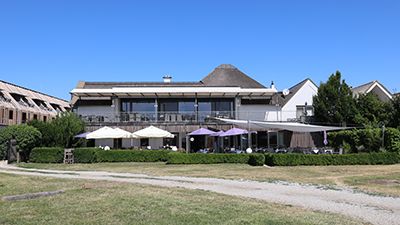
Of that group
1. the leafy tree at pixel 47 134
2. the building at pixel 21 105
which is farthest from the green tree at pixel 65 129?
the building at pixel 21 105

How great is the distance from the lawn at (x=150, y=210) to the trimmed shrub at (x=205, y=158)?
1479cm

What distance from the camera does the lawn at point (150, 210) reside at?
8805mm

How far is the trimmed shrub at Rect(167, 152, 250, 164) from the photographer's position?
2823cm

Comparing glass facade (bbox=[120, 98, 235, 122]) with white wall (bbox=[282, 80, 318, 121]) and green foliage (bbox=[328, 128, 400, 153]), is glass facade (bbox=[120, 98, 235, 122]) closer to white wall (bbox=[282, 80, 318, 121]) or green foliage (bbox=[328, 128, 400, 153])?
white wall (bbox=[282, 80, 318, 121])

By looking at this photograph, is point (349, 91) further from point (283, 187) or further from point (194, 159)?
point (283, 187)

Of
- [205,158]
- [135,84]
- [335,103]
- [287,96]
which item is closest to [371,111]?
[335,103]

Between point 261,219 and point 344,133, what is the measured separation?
2601cm

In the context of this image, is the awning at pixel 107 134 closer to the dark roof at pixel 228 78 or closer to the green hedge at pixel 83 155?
the green hedge at pixel 83 155

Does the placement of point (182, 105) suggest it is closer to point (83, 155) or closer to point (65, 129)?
point (65, 129)

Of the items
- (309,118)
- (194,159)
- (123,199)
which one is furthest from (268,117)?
(123,199)

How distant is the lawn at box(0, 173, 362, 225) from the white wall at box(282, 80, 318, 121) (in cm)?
3235

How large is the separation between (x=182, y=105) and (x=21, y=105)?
2662 centimetres

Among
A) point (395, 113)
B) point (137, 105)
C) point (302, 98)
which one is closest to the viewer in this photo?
point (395, 113)

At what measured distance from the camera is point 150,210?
1000 centimetres
